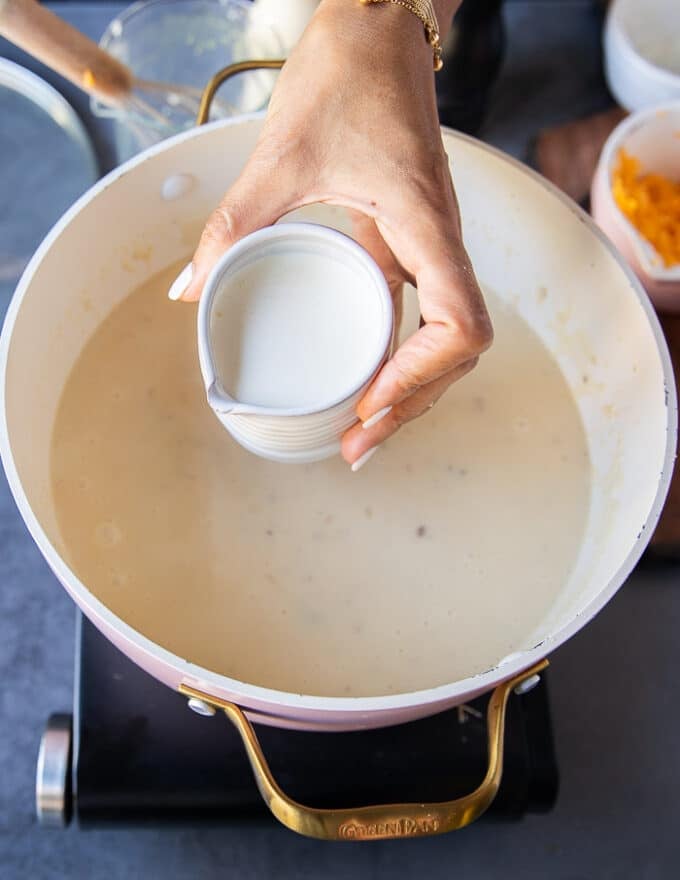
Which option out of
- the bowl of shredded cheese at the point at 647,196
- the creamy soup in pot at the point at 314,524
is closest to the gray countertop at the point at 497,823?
the creamy soup in pot at the point at 314,524

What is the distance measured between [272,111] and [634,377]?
32 centimetres

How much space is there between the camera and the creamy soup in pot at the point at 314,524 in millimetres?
620

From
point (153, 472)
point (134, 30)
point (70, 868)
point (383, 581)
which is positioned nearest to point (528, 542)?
point (383, 581)

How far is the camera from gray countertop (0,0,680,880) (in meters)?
0.67

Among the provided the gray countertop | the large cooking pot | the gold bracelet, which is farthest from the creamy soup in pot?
the gold bracelet

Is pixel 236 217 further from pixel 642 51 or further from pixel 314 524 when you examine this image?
pixel 642 51

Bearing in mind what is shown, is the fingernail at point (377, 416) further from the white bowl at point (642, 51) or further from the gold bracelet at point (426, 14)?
the white bowl at point (642, 51)

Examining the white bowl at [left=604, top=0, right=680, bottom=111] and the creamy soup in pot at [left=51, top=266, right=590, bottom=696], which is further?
the white bowl at [left=604, top=0, right=680, bottom=111]

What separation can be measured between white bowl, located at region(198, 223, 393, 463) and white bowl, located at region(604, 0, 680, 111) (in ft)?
1.50

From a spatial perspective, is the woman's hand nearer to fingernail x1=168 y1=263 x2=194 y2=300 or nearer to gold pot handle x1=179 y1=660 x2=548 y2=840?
fingernail x1=168 y1=263 x2=194 y2=300

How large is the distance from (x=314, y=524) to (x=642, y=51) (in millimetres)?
594

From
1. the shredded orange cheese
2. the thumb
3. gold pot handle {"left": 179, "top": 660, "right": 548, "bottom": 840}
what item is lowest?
gold pot handle {"left": 179, "top": 660, "right": 548, "bottom": 840}

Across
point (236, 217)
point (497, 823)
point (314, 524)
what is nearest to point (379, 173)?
point (236, 217)

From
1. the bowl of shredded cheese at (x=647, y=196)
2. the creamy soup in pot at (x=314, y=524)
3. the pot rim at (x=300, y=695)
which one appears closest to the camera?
the pot rim at (x=300, y=695)
